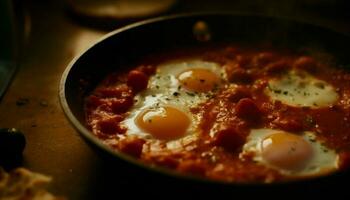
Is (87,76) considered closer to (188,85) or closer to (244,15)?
(188,85)

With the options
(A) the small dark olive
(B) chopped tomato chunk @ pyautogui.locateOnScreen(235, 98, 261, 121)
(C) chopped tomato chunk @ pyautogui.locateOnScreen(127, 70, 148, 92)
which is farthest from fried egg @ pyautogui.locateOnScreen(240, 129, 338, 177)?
(A) the small dark olive

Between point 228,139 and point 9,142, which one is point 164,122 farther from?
point 9,142

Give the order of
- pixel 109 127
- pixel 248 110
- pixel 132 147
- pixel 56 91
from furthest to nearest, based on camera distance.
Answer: pixel 56 91, pixel 248 110, pixel 109 127, pixel 132 147

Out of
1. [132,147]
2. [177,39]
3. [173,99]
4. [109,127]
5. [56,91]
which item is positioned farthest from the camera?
[177,39]

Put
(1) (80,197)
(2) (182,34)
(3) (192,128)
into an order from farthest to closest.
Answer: (2) (182,34) → (3) (192,128) → (1) (80,197)

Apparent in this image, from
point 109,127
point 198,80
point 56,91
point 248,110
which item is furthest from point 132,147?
point 56,91

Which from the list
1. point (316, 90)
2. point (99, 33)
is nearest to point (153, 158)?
point (316, 90)

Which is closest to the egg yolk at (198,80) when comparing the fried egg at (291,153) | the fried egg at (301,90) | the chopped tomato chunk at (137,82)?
the chopped tomato chunk at (137,82)

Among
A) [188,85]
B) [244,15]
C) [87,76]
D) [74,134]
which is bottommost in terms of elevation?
[74,134]
